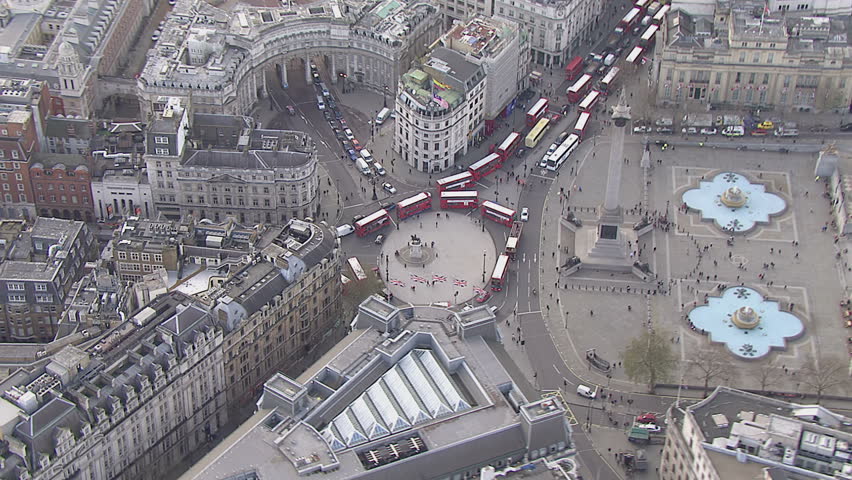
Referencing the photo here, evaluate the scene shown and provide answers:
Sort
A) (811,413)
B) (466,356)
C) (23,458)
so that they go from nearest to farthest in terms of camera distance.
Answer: (23,458)
(811,413)
(466,356)

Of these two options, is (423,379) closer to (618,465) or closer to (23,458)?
(618,465)

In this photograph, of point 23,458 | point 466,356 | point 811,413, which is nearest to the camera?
point 23,458

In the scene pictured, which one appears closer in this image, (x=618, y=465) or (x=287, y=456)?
(x=287, y=456)

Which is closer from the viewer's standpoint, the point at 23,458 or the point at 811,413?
the point at 23,458

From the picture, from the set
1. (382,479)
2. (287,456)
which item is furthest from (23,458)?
(382,479)

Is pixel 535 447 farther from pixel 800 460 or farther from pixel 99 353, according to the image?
pixel 99 353

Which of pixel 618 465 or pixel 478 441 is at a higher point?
pixel 478 441

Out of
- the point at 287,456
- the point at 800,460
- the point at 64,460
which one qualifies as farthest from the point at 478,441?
the point at 64,460

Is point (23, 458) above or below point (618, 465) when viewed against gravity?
above

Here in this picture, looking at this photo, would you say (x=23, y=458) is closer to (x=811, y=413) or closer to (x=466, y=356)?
(x=466, y=356)
